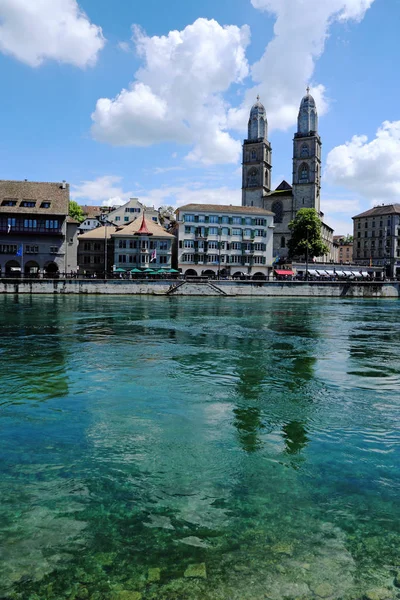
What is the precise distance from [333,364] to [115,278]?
5722 centimetres

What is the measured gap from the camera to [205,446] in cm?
923

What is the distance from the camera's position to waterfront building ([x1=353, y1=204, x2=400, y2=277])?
124562mm

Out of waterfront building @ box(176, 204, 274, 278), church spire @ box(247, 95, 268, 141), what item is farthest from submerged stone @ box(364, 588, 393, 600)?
church spire @ box(247, 95, 268, 141)

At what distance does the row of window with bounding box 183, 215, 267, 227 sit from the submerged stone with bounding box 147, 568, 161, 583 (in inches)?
3349

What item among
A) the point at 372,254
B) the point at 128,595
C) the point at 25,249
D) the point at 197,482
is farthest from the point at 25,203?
the point at 372,254

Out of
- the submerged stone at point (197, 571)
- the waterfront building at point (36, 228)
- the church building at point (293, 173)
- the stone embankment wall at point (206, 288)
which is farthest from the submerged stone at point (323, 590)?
the church building at point (293, 173)

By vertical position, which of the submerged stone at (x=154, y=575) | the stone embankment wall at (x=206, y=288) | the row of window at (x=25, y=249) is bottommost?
the submerged stone at (x=154, y=575)

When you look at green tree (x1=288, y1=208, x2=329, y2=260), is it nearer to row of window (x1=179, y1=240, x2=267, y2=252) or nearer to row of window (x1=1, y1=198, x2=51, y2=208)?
row of window (x1=179, y1=240, x2=267, y2=252)

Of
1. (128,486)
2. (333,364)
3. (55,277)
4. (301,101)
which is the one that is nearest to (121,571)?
(128,486)

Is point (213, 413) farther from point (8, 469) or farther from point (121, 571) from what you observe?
point (121, 571)

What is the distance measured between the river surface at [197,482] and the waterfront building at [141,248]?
6938 cm

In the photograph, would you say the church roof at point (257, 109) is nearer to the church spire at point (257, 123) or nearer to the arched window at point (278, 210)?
the church spire at point (257, 123)

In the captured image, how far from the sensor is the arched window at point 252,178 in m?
123

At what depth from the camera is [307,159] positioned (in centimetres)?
11956
